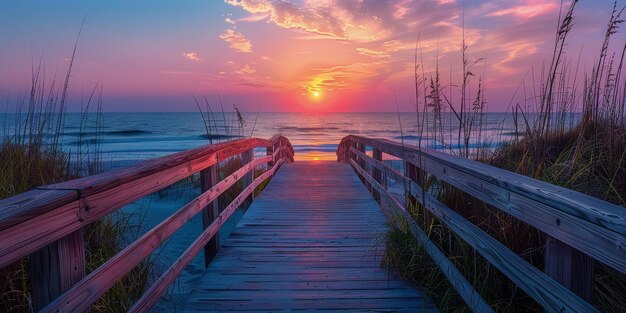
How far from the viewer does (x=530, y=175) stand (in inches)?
99.2

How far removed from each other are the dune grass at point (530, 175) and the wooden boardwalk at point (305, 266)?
28 centimetres

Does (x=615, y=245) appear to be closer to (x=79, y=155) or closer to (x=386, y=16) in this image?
(x=79, y=155)

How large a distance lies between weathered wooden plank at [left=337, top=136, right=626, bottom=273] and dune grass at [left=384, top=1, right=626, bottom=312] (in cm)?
33

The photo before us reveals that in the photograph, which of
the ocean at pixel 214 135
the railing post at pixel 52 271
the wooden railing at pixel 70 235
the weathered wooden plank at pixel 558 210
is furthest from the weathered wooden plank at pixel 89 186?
the weathered wooden plank at pixel 558 210

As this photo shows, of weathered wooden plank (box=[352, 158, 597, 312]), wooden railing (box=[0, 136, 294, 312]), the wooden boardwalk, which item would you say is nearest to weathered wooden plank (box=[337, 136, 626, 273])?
weathered wooden plank (box=[352, 158, 597, 312])

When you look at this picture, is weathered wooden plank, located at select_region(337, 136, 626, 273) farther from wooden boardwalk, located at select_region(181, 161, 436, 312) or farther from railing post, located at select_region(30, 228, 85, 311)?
railing post, located at select_region(30, 228, 85, 311)

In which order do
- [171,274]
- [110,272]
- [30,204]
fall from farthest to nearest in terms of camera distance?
[171,274]
[110,272]
[30,204]

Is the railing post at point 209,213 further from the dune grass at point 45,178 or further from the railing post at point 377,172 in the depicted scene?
the railing post at point 377,172

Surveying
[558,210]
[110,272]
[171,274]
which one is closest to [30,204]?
[110,272]

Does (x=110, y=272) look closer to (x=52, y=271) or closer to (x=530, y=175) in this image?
(x=52, y=271)

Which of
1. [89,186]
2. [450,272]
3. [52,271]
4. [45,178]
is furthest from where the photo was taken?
[45,178]

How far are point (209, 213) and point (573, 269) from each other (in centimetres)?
275

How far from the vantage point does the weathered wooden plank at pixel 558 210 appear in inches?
40.8

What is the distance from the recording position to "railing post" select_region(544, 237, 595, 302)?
4.10 ft
